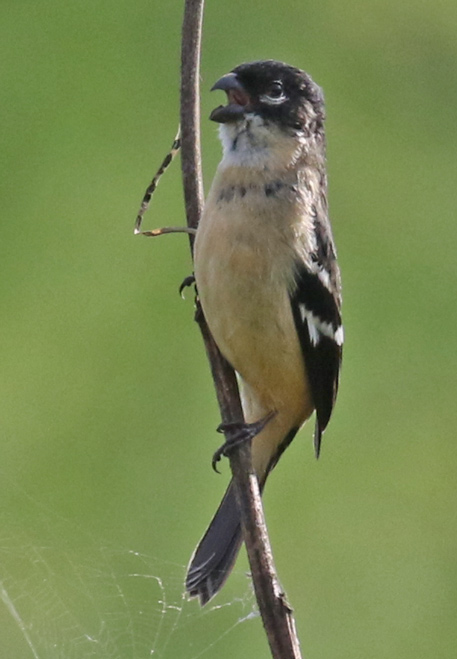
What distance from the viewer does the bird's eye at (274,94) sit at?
3906mm

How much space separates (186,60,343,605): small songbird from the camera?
12.6 ft

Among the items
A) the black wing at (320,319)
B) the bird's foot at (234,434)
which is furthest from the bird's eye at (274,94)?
the bird's foot at (234,434)

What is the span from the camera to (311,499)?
663 cm

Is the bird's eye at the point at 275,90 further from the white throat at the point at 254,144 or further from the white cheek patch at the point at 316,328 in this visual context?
the white cheek patch at the point at 316,328

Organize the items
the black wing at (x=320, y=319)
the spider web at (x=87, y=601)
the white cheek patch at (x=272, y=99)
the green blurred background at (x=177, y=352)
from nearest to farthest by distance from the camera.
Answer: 1. the white cheek patch at (x=272, y=99)
2. the black wing at (x=320, y=319)
3. the spider web at (x=87, y=601)
4. the green blurred background at (x=177, y=352)

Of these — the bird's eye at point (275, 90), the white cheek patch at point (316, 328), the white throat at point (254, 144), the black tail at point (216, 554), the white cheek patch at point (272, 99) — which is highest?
the bird's eye at point (275, 90)

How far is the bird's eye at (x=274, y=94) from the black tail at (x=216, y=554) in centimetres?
130

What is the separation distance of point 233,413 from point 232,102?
975 millimetres

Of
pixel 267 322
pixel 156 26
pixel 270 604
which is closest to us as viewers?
A: pixel 270 604

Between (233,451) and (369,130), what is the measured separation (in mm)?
5338

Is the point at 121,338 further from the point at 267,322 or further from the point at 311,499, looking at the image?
the point at 267,322

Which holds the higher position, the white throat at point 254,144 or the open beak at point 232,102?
the open beak at point 232,102

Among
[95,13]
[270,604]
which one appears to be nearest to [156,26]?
[95,13]

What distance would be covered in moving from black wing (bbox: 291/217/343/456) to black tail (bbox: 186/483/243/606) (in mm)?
376
